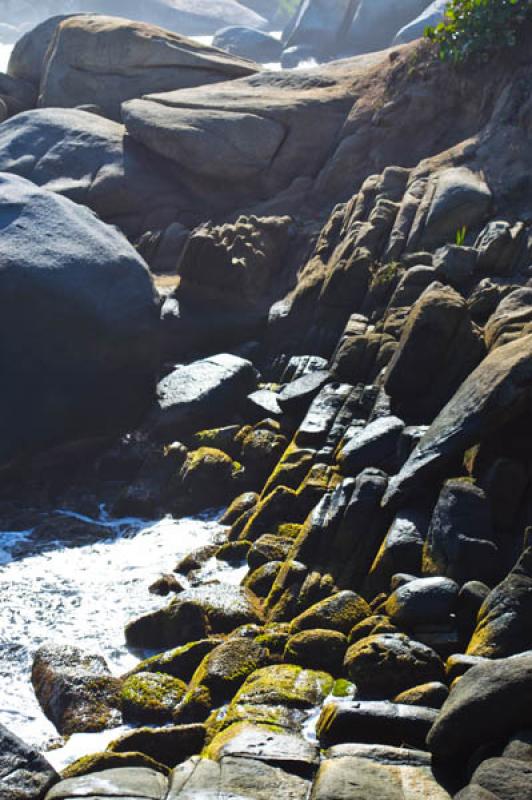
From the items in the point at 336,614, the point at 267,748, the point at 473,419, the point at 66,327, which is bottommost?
the point at 66,327

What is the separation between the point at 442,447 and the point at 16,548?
31.2ft

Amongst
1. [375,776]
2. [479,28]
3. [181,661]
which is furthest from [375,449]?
[479,28]

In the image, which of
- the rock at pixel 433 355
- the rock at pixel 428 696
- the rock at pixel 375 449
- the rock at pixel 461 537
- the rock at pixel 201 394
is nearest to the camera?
the rock at pixel 428 696

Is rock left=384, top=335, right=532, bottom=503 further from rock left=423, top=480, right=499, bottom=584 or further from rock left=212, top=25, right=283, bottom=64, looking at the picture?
rock left=212, top=25, right=283, bottom=64

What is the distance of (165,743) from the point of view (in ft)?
46.4

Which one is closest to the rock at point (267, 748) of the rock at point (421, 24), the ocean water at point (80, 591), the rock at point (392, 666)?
the rock at point (392, 666)

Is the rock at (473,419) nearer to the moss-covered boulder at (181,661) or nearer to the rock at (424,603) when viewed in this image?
the rock at (424,603)

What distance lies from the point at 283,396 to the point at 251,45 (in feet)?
203

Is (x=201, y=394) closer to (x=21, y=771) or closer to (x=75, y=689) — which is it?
(x=75, y=689)

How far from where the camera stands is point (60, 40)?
44.3 m

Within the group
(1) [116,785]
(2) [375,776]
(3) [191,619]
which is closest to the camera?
(2) [375,776]

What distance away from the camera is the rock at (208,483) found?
2423cm

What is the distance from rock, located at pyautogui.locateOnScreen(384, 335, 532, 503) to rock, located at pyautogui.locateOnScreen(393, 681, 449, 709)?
192 inches

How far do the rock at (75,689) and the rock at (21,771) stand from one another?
2298mm
